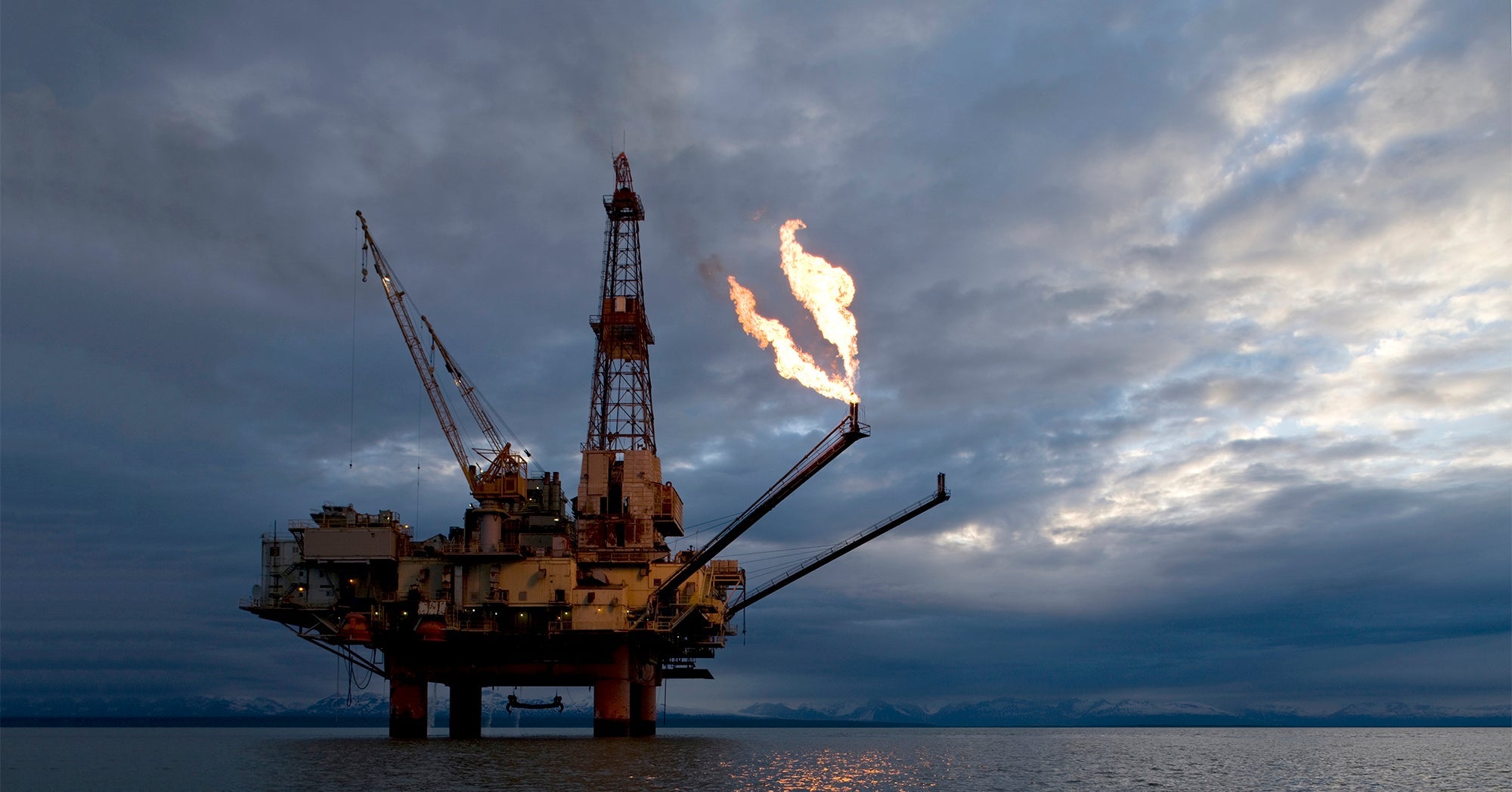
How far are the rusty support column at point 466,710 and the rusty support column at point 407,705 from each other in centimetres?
269

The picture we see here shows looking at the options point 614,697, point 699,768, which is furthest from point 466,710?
point 699,768

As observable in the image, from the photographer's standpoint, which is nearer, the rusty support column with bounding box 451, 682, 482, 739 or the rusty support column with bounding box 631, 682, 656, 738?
the rusty support column with bounding box 451, 682, 482, 739

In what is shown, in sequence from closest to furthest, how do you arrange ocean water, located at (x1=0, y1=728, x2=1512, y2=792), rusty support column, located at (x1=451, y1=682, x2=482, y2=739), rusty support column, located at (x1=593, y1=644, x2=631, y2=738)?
1. ocean water, located at (x1=0, y1=728, x2=1512, y2=792)
2. rusty support column, located at (x1=593, y1=644, x2=631, y2=738)
3. rusty support column, located at (x1=451, y1=682, x2=482, y2=739)

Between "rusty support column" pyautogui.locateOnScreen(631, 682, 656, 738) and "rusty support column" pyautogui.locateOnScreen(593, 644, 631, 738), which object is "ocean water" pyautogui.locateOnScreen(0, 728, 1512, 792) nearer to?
"rusty support column" pyautogui.locateOnScreen(593, 644, 631, 738)

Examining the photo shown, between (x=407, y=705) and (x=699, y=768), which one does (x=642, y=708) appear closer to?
(x=407, y=705)

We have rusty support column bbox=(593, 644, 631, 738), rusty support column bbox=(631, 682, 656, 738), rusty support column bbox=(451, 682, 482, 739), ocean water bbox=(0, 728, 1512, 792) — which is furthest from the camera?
rusty support column bbox=(631, 682, 656, 738)

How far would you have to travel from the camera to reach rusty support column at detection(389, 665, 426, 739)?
3275 inches

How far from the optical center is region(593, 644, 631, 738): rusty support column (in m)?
81.6

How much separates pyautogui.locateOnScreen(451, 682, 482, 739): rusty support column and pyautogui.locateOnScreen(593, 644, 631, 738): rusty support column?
33.0ft

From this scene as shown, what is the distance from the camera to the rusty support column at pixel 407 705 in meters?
83.2

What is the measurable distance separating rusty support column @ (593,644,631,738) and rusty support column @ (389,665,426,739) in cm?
1284

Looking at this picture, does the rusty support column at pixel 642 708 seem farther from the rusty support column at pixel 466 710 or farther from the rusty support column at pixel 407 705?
the rusty support column at pixel 407 705

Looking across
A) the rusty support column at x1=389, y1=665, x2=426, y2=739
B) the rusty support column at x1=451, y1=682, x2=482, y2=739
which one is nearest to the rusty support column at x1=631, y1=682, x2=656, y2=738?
the rusty support column at x1=451, y1=682, x2=482, y2=739

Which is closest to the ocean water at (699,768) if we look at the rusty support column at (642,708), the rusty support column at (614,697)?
the rusty support column at (614,697)
